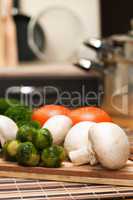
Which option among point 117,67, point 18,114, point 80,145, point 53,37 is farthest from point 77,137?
point 53,37

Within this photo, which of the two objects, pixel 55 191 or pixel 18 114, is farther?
pixel 18 114

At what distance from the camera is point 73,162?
44.0 inches

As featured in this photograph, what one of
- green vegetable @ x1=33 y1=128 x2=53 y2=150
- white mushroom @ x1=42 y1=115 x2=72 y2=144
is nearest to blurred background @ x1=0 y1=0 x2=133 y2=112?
white mushroom @ x1=42 y1=115 x2=72 y2=144

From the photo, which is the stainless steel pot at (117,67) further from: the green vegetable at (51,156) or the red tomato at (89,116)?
the green vegetable at (51,156)

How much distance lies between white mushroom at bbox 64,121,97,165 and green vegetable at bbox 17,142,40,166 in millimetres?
82

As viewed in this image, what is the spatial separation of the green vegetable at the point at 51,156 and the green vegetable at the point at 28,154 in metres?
0.02

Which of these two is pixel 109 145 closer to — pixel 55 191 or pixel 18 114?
pixel 55 191

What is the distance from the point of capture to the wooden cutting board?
1.04m

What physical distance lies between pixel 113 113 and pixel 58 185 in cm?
78

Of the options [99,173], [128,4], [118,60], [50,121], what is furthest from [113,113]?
[128,4]

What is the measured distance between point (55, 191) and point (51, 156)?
0.36 ft

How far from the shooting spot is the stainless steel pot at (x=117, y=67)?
1.70m

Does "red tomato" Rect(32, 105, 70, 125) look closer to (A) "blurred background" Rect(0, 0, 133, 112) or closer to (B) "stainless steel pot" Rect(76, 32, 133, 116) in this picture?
(B) "stainless steel pot" Rect(76, 32, 133, 116)

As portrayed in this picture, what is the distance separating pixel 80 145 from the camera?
1.12 m
